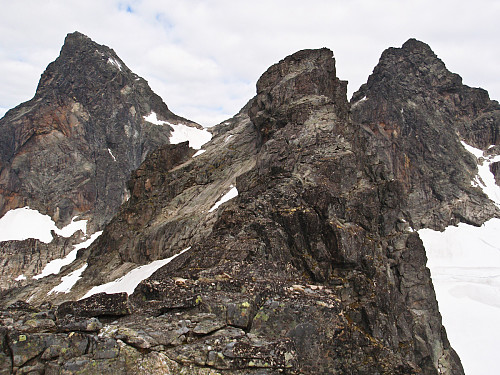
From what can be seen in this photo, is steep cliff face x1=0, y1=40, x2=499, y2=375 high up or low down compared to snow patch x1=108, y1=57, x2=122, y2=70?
down

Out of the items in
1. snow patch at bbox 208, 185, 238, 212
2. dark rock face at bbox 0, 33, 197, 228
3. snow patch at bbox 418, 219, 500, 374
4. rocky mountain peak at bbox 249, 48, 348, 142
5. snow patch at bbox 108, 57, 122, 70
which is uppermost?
snow patch at bbox 108, 57, 122, 70

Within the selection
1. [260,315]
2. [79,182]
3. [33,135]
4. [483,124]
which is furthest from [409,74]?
[260,315]

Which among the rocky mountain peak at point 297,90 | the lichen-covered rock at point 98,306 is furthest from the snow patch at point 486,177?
the lichen-covered rock at point 98,306

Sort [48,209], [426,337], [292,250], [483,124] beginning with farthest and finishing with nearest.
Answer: [483,124]
[48,209]
[426,337]
[292,250]

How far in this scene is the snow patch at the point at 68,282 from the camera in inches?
1123

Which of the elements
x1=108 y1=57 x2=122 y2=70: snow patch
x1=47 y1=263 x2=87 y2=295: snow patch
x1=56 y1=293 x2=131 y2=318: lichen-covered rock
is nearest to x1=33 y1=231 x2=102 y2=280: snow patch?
x1=47 y1=263 x2=87 y2=295: snow patch

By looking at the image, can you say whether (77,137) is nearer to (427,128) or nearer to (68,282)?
(68,282)

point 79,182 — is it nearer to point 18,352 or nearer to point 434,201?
point 434,201

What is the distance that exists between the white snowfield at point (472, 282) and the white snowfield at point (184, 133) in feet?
187

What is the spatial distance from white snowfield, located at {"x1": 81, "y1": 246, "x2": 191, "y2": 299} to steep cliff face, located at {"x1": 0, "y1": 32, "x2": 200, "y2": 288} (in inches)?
2222

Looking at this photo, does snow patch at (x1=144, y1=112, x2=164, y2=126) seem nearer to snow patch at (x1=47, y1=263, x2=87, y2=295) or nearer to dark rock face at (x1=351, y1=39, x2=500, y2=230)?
dark rock face at (x1=351, y1=39, x2=500, y2=230)

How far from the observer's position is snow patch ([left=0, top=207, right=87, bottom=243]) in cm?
7469

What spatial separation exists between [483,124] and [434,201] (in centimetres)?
2772

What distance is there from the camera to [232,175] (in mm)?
28672
